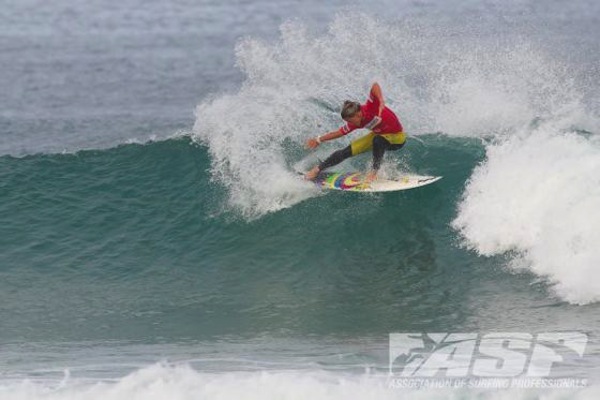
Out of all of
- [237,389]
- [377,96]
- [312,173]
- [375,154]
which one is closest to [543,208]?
[375,154]

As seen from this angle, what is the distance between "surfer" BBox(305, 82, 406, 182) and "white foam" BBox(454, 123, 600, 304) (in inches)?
48.8

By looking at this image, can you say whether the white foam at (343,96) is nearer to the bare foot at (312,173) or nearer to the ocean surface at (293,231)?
the ocean surface at (293,231)

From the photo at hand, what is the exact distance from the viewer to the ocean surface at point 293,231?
912 centimetres

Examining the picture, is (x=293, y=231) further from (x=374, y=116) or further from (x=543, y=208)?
(x=543, y=208)

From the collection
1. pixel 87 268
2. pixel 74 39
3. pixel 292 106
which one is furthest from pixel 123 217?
pixel 74 39

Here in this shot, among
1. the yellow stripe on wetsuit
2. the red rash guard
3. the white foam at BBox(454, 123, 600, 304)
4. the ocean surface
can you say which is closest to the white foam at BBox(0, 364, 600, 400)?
the ocean surface

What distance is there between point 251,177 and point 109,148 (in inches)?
133

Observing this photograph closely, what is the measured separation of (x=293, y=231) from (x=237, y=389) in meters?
4.01

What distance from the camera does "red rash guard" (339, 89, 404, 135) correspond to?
11312 millimetres

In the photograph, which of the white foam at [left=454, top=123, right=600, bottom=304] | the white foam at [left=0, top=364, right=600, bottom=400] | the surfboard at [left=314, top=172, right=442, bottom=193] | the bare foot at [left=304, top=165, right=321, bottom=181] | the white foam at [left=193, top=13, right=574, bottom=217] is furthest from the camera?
the white foam at [left=193, top=13, right=574, bottom=217]

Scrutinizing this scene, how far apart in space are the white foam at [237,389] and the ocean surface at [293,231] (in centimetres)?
2

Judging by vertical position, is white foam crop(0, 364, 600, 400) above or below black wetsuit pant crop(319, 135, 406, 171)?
below

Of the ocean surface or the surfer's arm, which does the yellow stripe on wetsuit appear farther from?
the ocean surface

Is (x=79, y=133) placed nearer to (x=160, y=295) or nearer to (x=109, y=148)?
(x=109, y=148)
